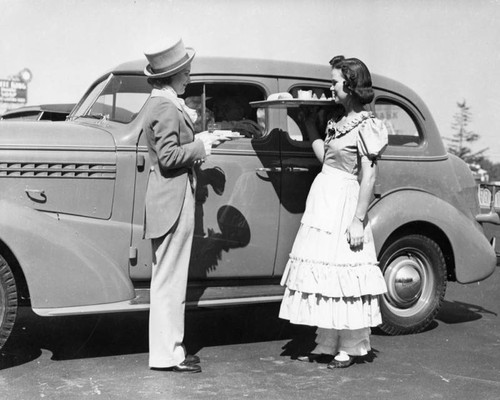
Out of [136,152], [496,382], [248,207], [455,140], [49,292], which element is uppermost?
[455,140]

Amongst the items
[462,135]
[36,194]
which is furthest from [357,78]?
[462,135]

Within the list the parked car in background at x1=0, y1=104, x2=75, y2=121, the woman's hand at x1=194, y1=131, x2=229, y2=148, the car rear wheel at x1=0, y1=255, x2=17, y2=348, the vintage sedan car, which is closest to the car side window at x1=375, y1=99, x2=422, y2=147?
the vintage sedan car

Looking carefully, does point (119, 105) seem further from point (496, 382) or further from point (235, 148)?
point (496, 382)

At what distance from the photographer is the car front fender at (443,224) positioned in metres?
5.19

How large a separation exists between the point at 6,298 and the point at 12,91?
113ft

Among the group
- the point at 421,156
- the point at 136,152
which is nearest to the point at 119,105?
the point at 136,152

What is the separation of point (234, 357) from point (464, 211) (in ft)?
7.41

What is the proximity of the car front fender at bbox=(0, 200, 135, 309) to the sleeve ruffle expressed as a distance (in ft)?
5.50

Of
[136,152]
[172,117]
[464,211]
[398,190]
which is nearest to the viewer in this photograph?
[172,117]

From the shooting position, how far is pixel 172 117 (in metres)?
4.10

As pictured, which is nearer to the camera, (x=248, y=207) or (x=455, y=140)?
(x=248, y=207)

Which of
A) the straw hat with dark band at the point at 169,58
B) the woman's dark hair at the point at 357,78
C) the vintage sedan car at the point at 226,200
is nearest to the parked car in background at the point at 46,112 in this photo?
the vintage sedan car at the point at 226,200

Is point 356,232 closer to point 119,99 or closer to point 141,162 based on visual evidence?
point 141,162

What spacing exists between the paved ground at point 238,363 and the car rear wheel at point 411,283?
5.2 inches
